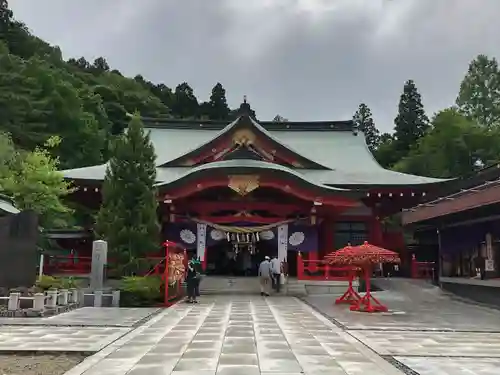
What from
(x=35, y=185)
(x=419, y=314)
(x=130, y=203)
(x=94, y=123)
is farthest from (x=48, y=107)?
(x=419, y=314)

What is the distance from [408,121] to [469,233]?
132 feet

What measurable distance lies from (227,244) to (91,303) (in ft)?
32.1

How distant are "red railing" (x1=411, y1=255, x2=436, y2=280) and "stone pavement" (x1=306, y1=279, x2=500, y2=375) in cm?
787

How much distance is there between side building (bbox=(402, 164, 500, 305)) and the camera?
14.5m

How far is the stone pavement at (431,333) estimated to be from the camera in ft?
22.5

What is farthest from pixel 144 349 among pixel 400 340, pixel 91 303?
pixel 91 303

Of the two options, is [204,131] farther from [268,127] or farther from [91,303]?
[91,303]

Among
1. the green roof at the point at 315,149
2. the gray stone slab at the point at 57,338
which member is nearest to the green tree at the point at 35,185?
the green roof at the point at 315,149

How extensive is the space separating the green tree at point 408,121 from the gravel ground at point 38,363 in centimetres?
5039

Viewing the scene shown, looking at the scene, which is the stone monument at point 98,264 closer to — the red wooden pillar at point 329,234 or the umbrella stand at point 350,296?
the umbrella stand at point 350,296

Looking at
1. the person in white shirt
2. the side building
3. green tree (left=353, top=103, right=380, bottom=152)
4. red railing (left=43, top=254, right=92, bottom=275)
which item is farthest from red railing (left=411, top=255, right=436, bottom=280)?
green tree (left=353, top=103, right=380, bottom=152)

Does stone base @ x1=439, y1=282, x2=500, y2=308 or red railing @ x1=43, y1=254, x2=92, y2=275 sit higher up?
red railing @ x1=43, y1=254, x2=92, y2=275

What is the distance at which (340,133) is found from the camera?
3117cm

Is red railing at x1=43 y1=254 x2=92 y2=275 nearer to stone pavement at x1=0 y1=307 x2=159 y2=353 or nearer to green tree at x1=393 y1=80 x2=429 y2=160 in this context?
stone pavement at x1=0 y1=307 x2=159 y2=353
